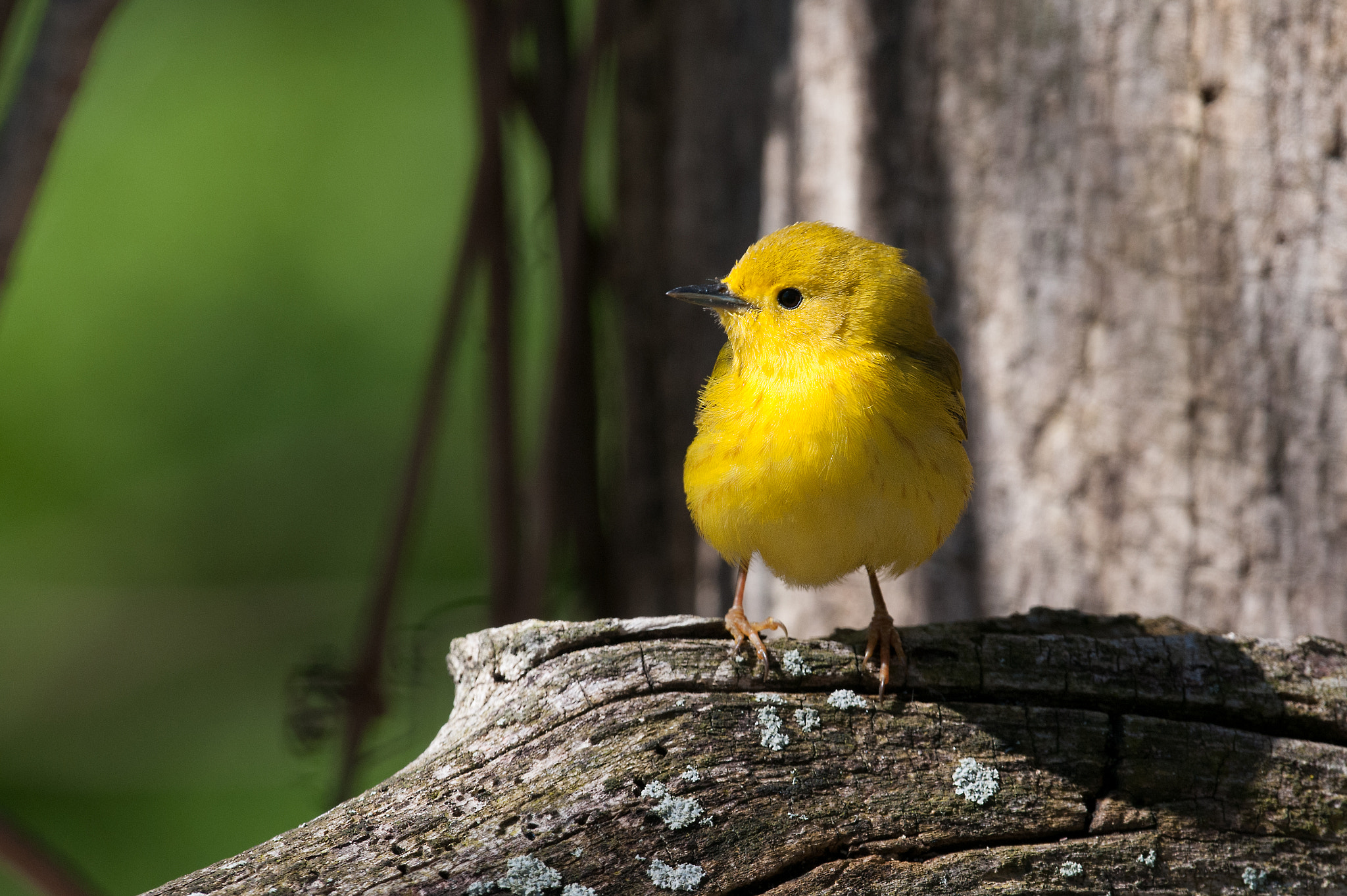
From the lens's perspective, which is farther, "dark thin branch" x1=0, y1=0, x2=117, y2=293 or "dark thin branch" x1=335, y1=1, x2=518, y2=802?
"dark thin branch" x1=335, y1=1, x2=518, y2=802

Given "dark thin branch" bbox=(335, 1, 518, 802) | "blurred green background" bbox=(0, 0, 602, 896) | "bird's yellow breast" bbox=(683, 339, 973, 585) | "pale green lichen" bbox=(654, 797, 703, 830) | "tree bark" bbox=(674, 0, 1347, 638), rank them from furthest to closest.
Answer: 1. "blurred green background" bbox=(0, 0, 602, 896)
2. "dark thin branch" bbox=(335, 1, 518, 802)
3. "tree bark" bbox=(674, 0, 1347, 638)
4. "bird's yellow breast" bbox=(683, 339, 973, 585)
5. "pale green lichen" bbox=(654, 797, 703, 830)

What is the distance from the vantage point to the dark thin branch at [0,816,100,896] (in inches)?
106

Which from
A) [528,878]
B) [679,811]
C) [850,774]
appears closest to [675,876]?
[679,811]

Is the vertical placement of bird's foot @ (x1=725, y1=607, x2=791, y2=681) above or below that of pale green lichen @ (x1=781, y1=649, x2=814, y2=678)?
above

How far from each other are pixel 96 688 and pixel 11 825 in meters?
3.46

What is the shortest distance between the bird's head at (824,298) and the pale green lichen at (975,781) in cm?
93

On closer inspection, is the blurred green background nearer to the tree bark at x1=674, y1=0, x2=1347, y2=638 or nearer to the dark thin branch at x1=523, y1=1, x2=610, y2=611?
the dark thin branch at x1=523, y1=1, x2=610, y2=611

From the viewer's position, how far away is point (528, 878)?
1762mm

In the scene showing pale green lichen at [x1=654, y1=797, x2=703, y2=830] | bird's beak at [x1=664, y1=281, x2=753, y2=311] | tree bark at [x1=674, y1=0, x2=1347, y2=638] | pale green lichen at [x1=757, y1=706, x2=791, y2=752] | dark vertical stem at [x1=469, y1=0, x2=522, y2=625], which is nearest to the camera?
pale green lichen at [x1=654, y1=797, x2=703, y2=830]

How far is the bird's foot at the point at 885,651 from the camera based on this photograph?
217 cm

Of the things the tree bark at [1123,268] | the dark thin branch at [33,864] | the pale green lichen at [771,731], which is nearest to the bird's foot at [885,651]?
the pale green lichen at [771,731]

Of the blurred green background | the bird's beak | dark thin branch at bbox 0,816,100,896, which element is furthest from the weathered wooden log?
the blurred green background

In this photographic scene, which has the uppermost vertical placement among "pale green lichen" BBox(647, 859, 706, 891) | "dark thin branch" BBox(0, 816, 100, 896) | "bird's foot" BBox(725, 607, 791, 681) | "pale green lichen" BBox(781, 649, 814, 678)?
"bird's foot" BBox(725, 607, 791, 681)

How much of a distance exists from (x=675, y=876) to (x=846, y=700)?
484 millimetres
